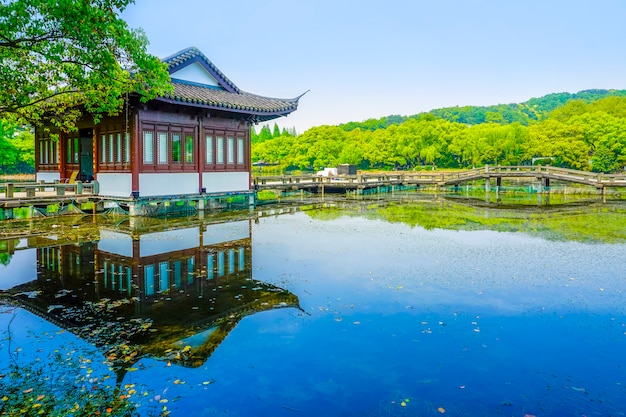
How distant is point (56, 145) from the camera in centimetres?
2214

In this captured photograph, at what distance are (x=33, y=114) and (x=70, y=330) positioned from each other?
7.90 meters

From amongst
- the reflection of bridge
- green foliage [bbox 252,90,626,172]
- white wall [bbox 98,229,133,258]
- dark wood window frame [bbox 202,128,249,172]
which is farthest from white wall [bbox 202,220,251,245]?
green foliage [bbox 252,90,626,172]

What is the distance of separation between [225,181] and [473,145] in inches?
1967

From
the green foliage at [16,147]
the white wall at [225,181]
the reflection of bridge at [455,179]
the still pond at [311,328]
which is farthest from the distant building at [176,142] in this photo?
the green foliage at [16,147]

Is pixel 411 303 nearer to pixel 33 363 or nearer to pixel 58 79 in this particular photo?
pixel 33 363

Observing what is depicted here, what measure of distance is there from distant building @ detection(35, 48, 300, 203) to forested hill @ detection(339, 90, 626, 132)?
8591 centimetres

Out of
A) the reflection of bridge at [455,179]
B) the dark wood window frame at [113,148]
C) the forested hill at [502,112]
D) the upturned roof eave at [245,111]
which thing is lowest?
the reflection of bridge at [455,179]

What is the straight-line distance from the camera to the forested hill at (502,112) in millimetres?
Result: 118950

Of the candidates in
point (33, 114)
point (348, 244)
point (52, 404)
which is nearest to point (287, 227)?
point (348, 244)

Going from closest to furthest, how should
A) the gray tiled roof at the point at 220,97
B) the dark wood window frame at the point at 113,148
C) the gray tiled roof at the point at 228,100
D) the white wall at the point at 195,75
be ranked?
the dark wood window frame at the point at 113,148 < the gray tiled roof at the point at 228,100 < the gray tiled roof at the point at 220,97 < the white wall at the point at 195,75

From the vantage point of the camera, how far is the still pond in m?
4.38

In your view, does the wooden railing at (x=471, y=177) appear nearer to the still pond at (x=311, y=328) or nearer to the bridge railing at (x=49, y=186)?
the bridge railing at (x=49, y=186)

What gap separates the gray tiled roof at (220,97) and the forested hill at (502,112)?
276 ft

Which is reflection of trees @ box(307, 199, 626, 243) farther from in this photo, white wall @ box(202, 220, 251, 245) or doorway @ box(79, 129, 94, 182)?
doorway @ box(79, 129, 94, 182)
